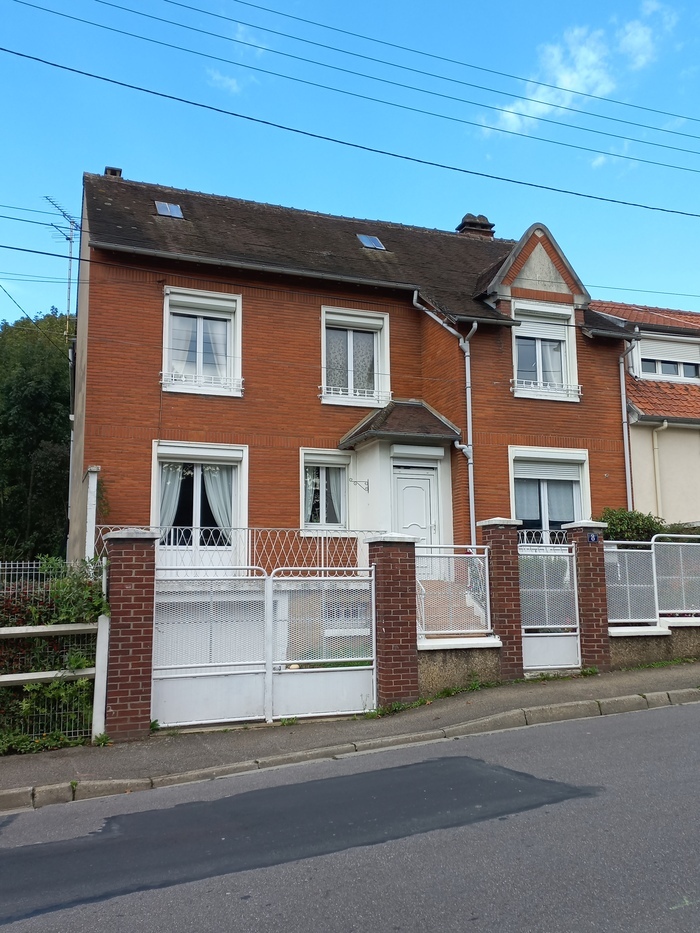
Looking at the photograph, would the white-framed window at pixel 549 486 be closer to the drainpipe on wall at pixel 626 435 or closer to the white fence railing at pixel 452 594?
the drainpipe on wall at pixel 626 435

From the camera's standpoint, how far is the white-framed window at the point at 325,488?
15.0 metres

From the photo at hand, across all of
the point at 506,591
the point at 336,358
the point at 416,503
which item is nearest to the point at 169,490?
the point at 336,358

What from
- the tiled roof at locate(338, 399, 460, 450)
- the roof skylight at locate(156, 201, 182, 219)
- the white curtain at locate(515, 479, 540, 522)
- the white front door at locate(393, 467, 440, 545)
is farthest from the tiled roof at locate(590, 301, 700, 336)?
the roof skylight at locate(156, 201, 182, 219)

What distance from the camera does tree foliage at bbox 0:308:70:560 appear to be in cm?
2856

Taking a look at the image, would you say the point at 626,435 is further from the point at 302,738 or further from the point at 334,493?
the point at 302,738

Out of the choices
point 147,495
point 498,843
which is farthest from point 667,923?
point 147,495

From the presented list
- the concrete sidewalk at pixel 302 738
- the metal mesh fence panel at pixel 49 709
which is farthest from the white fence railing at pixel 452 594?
the metal mesh fence panel at pixel 49 709

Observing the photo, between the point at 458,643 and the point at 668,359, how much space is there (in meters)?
10.8

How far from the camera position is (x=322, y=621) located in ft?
32.3

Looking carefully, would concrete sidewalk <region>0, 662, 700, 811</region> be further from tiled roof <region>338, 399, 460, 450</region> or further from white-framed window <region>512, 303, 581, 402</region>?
white-framed window <region>512, 303, 581, 402</region>

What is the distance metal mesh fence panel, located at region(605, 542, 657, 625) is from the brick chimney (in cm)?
1179

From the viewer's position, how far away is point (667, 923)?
3.99m

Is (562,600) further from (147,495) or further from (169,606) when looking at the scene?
(147,495)

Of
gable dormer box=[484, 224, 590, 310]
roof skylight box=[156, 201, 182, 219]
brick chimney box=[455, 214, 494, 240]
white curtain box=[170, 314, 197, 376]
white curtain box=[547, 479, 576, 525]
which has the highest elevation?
brick chimney box=[455, 214, 494, 240]
